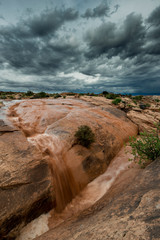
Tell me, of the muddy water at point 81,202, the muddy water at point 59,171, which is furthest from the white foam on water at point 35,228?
the muddy water at point 59,171

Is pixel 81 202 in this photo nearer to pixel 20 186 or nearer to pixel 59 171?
pixel 59 171

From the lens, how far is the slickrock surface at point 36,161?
3.72m

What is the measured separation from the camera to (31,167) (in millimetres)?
4809

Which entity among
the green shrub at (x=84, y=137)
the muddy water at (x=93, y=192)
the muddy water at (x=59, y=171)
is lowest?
the muddy water at (x=93, y=192)

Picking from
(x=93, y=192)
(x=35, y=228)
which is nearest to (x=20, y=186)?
(x=35, y=228)

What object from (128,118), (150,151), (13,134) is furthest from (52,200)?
(128,118)

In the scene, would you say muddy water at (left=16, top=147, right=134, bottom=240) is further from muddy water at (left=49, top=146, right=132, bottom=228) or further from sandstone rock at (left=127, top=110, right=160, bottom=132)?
sandstone rock at (left=127, top=110, right=160, bottom=132)

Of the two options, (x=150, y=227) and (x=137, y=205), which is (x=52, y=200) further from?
(x=150, y=227)

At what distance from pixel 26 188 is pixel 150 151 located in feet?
18.6

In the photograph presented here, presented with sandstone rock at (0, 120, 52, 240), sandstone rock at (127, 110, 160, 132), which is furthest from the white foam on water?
sandstone rock at (127, 110, 160, 132)

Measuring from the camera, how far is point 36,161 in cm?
512

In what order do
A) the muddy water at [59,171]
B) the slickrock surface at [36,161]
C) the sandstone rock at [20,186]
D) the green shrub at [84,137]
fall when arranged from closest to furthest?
1. the sandstone rock at [20,186]
2. the slickrock surface at [36,161]
3. the muddy water at [59,171]
4. the green shrub at [84,137]

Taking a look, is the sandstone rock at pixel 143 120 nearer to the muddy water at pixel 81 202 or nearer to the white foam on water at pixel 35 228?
the muddy water at pixel 81 202

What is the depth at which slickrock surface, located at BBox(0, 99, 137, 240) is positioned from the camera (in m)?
3.72
